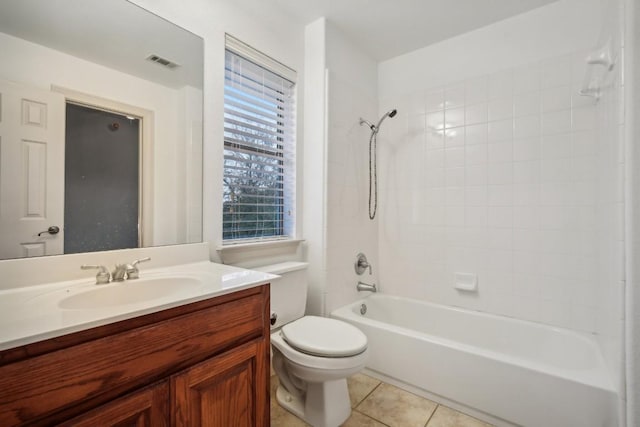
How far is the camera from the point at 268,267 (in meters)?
1.71

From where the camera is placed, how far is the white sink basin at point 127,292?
3.13 ft

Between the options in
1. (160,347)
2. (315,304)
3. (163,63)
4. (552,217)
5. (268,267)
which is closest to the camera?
(160,347)

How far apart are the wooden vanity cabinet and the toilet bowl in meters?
0.29

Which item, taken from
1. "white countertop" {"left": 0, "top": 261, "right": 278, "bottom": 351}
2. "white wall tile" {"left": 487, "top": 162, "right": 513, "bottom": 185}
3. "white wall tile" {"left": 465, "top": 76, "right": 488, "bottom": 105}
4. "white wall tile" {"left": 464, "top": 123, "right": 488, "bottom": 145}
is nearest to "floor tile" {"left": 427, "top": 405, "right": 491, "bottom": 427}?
"white countertop" {"left": 0, "top": 261, "right": 278, "bottom": 351}

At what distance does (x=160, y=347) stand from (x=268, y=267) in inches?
35.5

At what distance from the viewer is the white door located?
0.98 metres

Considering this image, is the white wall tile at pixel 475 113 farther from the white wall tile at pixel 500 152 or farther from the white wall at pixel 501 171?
the white wall tile at pixel 500 152

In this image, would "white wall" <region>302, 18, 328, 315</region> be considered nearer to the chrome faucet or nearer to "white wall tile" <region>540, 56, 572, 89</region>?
the chrome faucet

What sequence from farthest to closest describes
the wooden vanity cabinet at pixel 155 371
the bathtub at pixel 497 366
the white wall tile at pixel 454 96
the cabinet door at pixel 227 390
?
the white wall tile at pixel 454 96
the bathtub at pixel 497 366
the cabinet door at pixel 227 390
the wooden vanity cabinet at pixel 155 371

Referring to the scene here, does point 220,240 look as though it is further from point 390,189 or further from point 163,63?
point 390,189

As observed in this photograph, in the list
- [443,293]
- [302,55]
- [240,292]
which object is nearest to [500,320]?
[443,293]

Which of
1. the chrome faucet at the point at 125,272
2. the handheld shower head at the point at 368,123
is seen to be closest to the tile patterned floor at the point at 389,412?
the chrome faucet at the point at 125,272

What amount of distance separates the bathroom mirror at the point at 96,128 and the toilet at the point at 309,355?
61cm

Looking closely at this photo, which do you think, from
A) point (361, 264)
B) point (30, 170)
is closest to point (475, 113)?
point (361, 264)
